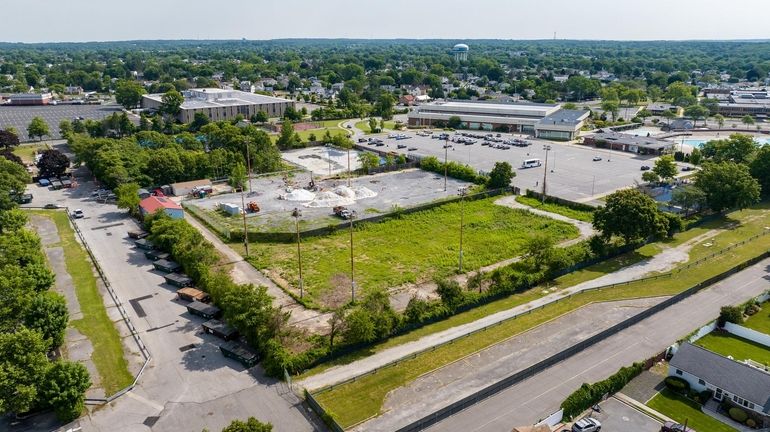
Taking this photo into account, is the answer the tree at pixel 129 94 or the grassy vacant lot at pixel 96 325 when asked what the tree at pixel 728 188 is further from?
the tree at pixel 129 94

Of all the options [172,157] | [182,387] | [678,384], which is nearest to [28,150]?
[172,157]

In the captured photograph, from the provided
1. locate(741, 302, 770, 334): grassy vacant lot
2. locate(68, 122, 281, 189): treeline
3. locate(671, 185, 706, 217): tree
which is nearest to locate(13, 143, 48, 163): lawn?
locate(68, 122, 281, 189): treeline

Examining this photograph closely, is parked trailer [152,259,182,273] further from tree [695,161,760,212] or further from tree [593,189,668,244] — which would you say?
tree [695,161,760,212]

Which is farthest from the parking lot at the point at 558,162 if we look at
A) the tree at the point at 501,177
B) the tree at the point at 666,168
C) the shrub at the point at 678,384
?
the shrub at the point at 678,384

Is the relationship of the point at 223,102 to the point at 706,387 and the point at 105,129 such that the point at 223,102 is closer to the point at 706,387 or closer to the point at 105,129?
the point at 105,129

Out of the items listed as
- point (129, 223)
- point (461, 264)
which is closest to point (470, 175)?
point (461, 264)

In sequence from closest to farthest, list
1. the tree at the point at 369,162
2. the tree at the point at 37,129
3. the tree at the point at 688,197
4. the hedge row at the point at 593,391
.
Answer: the hedge row at the point at 593,391, the tree at the point at 688,197, the tree at the point at 369,162, the tree at the point at 37,129

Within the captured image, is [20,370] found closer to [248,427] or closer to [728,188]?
[248,427]

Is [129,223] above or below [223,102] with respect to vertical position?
below
